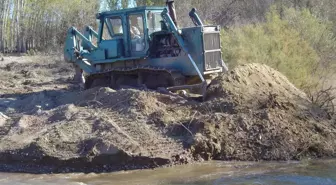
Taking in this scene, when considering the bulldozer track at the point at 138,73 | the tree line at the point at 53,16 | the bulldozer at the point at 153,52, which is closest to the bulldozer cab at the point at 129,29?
the bulldozer at the point at 153,52

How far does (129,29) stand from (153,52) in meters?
0.90

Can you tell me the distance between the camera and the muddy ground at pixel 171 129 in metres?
12.0

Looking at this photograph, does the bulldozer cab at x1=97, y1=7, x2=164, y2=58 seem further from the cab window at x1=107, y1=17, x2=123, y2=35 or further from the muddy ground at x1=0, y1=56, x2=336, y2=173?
the muddy ground at x1=0, y1=56, x2=336, y2=173

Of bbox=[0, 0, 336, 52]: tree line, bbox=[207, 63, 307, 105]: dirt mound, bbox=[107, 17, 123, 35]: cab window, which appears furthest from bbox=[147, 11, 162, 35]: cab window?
bbox=[0, 0, 336, 52]: tree line

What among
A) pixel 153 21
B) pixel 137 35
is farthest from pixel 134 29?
pixel 153 21

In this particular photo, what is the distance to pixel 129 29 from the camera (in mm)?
16547

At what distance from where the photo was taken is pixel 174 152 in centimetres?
1201

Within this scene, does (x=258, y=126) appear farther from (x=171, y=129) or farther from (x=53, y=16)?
(x=53, y=16)

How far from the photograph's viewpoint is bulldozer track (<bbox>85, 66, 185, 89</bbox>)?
15.6m

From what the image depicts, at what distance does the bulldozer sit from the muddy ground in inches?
47.4

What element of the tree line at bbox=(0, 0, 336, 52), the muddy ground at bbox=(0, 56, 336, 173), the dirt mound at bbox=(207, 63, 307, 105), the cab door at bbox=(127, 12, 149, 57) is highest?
the tree line at bbox=(0, 0, 336, 52)

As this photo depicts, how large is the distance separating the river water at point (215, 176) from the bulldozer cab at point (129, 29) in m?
5.38

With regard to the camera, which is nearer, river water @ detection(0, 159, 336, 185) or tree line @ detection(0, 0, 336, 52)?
river water @ detection(0, 159, 336, 185)

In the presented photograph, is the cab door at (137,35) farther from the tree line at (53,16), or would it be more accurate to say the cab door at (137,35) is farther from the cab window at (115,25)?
the tree line at (53,16)
